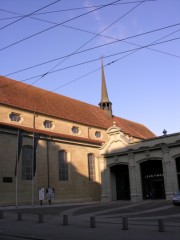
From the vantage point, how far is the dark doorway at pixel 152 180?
35750mm

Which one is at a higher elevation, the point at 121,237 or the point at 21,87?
the point at 21,87

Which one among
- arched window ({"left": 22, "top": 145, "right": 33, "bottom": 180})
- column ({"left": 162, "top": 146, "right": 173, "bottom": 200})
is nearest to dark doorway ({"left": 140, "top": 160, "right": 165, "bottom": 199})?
column ({"left": 162, "top": 146, "right": 173, "bottom": 200})

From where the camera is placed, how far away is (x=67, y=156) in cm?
4250

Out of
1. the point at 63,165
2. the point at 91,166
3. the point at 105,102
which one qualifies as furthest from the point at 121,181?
the point at 105,102

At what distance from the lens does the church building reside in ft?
111

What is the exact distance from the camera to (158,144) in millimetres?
33781

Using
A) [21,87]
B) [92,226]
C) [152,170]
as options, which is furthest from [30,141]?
[92,226]

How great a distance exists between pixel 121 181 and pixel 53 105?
47.3 ft

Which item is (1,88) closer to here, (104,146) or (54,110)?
(54,110)

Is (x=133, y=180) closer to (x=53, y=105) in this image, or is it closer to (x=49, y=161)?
(x=49, y=161)

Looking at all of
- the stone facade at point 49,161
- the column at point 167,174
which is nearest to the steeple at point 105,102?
the stone facade at point 49,161

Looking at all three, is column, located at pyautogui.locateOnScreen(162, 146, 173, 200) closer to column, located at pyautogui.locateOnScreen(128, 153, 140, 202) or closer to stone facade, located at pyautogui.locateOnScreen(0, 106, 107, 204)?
column, located at pyautogui.locateOnScreen(128, 153, 140, 202)

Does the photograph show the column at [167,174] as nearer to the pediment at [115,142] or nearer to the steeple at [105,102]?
the pediment at [115,142]

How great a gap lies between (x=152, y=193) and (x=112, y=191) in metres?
4.93
